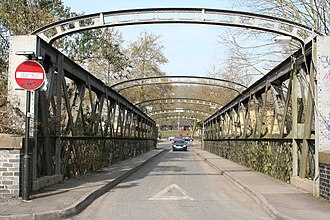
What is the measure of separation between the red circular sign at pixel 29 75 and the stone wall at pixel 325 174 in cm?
625

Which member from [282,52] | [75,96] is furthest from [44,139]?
[282,52]

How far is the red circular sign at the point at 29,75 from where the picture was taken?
9648 millimetres

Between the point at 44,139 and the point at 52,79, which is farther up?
the point at 52,79

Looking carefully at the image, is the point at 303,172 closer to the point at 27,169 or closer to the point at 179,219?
the point at 179,219

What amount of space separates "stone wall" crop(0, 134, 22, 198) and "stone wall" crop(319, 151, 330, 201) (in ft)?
21.0

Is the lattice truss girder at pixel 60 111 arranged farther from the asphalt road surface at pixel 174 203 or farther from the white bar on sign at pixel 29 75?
the asphalt road surface at pixel 174 203

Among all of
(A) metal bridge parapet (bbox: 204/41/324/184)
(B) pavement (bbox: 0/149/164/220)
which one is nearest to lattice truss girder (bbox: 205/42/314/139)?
(A) metal bridge parapet (bbox: 204/41/324/184)

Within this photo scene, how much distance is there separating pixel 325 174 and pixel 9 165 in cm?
665

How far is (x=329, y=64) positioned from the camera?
10.4 metres

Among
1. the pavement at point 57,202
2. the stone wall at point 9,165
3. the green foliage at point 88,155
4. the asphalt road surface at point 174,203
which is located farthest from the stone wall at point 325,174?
the green foliage at point 88,155

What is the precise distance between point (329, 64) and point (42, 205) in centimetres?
703

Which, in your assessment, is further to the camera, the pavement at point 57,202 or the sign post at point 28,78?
the sign post at point 28,78

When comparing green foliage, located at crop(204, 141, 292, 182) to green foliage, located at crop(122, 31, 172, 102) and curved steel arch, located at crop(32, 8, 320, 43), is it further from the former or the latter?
green foliage, located at crop(122, 31, 172, 102)

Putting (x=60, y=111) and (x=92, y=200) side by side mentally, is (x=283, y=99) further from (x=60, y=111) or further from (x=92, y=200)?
(x=92, y=200)
